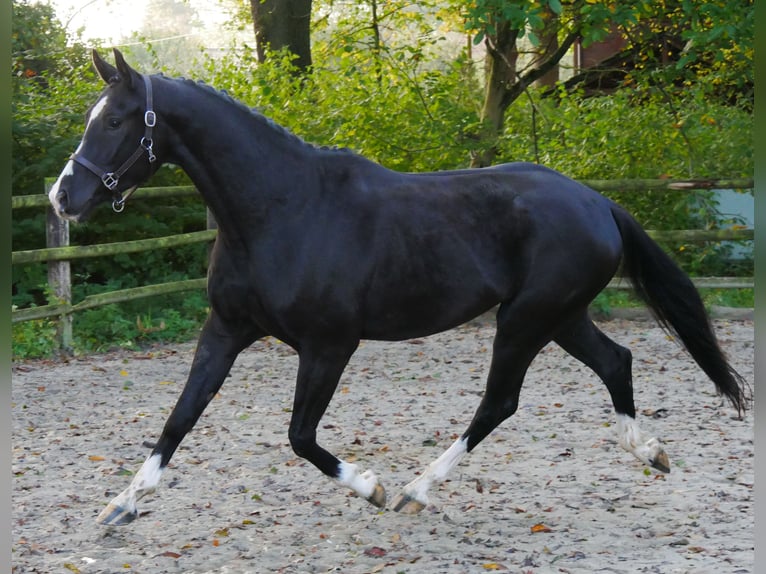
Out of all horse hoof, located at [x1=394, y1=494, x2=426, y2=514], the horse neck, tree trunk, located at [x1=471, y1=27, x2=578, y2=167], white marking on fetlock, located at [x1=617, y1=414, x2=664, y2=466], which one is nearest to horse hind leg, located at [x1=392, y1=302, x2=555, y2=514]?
horse hoof, located at [x1=394, y1=494, x2=426, y2=514]

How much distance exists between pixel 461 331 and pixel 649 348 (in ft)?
5.69

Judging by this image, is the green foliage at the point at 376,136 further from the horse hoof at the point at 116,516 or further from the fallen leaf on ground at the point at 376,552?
the fallen leaf on ground at the point at 376,552

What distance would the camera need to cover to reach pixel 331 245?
370 centimetres

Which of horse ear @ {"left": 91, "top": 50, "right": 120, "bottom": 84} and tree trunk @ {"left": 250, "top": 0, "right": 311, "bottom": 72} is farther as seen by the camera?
tree trunk @ {"left": 250, "top": 0, "right": 311, "bottom": 72}

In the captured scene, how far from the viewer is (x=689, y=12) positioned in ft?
25.9

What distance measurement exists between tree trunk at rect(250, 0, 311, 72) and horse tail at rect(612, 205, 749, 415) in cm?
727

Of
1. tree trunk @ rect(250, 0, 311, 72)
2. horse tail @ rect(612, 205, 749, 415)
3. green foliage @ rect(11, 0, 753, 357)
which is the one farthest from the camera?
tree trunk @ rect(250, 0, 311, 72)

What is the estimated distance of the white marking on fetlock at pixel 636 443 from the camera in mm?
4352

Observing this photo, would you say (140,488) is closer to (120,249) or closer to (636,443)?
(636,443)

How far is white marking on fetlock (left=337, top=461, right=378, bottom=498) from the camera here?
3.76 meters

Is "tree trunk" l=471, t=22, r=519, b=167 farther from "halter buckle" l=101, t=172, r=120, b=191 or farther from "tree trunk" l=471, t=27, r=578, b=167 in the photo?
"halter buckle" l=101, t=172, r=120, b=191

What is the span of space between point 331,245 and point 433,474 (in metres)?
1.05

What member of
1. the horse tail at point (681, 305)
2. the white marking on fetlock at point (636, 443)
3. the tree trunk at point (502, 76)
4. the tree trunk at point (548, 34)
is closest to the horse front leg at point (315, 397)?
the white marking on fetlock at point (636, 443)

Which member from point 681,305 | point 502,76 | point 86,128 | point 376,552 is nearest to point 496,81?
point 502,76
